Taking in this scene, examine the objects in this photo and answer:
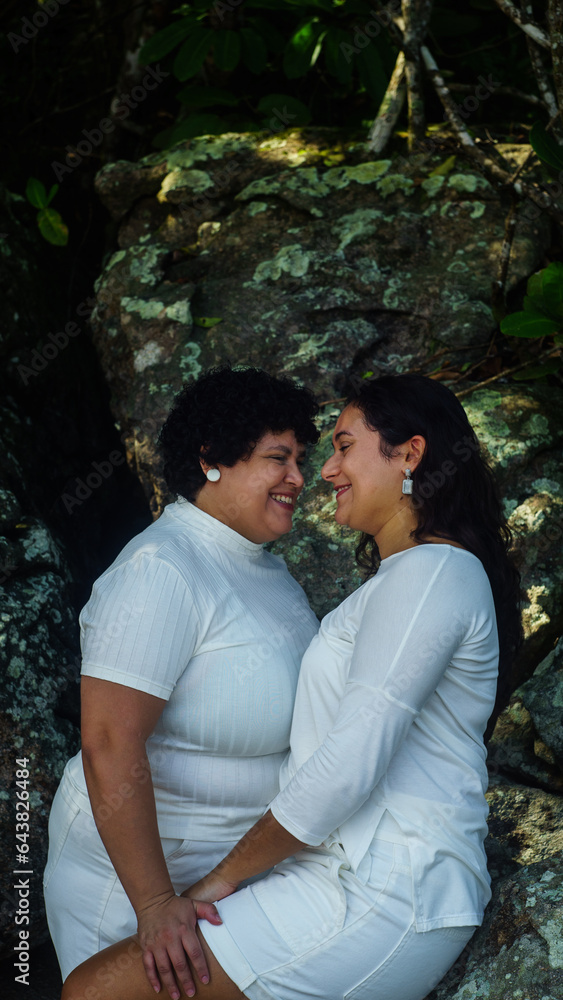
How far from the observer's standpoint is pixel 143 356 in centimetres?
366

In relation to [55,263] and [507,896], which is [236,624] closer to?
[507,896]

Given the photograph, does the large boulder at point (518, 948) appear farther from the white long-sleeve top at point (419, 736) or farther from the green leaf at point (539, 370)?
the green leaf at point (539, 370)

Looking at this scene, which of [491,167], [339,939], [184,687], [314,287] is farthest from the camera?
[314,287]

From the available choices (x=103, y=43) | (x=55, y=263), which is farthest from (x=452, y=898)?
(x=103, y=43)

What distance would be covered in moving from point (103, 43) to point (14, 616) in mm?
3650

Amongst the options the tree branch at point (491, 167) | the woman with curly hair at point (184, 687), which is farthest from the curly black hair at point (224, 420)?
the tree branch at point (491, 167)

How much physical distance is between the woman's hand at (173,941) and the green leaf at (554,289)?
225 centimetres

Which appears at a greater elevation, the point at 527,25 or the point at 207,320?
the point at 527,25

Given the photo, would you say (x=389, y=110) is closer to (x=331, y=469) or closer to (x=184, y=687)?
(x=331, y=469)

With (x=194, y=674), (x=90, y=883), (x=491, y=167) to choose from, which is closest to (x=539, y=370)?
(x=491, y=167)

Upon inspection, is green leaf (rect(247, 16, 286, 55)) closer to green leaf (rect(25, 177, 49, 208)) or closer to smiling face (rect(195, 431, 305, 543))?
green leaf (rect(25, 177, 49, 208))

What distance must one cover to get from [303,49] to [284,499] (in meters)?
2.47

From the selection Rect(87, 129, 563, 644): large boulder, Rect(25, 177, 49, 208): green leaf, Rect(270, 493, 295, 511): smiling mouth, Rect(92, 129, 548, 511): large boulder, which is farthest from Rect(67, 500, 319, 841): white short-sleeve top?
Rect(25, 177, 49, 208): green leaf

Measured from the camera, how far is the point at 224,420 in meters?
2.49
